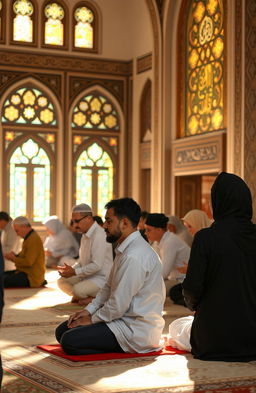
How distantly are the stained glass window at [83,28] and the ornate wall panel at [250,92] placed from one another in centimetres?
416

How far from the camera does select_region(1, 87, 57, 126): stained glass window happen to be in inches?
466

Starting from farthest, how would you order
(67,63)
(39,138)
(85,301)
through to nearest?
(67,63) < (39,138) < (85,301)

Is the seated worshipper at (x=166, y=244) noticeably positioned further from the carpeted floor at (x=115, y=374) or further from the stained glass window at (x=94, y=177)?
the stained glass window at (x=94, y=177)

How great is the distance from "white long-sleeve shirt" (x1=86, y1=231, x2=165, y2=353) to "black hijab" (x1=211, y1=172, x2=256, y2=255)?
A: 48cm

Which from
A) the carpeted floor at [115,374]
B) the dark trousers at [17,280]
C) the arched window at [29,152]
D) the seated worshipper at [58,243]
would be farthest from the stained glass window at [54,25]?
the carpeted floor at [115,374]

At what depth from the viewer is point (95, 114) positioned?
1236 centimetres

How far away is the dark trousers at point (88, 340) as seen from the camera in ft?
12.7

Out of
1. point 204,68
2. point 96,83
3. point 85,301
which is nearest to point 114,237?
point 85,301

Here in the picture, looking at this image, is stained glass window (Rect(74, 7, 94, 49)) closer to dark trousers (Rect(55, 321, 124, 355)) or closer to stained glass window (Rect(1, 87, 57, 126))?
stained glass window (Rect(1, 87, 57, 126))

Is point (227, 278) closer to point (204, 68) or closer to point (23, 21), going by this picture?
point (204, 68)

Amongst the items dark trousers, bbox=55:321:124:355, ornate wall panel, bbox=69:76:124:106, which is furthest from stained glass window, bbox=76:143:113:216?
dark trousers, bbox=55:321:124:355

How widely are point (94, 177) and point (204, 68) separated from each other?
10.1 ft

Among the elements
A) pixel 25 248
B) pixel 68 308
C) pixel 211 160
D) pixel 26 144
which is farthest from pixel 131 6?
pixel 68 308

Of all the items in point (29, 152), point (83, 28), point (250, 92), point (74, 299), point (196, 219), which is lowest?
point (74, 299)
